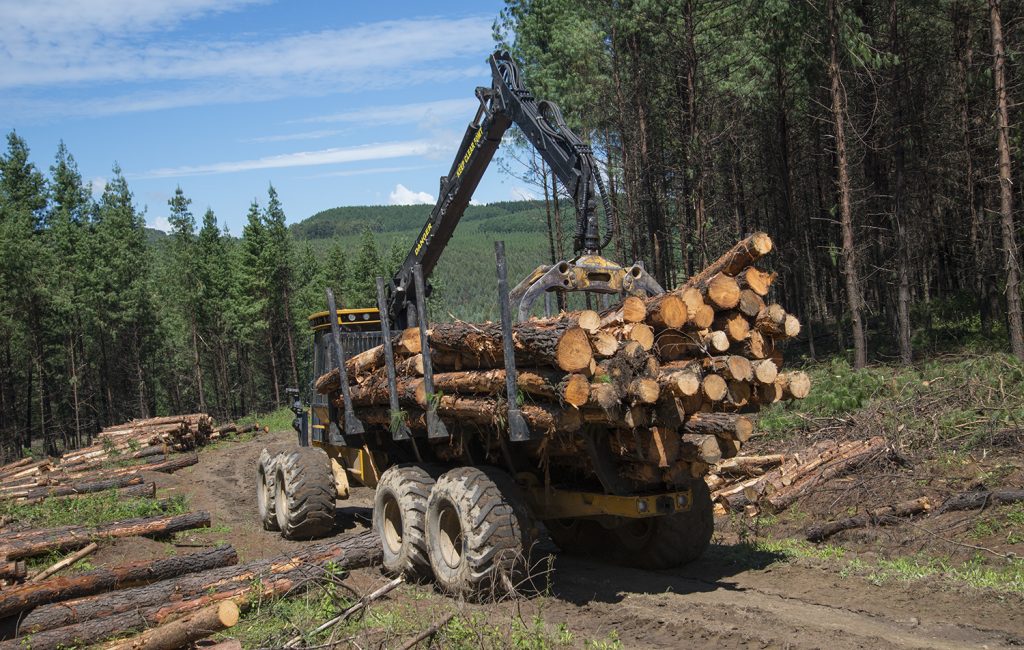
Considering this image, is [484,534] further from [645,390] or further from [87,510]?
[87,510]

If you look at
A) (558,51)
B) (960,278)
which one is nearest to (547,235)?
(558,51)

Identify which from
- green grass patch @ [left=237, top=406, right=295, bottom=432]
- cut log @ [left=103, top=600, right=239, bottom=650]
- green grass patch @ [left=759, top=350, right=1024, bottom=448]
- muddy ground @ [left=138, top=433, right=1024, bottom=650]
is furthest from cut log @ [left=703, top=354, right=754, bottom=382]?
green grass patch @ [left=237, top=406, right=295, bottom=432]

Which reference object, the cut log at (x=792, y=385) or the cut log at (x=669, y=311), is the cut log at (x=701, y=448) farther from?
the cut log at (x=669, y=311)

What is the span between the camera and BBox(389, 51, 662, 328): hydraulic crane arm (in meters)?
8.97

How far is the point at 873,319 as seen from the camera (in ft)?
109

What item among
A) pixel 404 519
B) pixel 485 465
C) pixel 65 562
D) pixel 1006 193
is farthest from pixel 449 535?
pixel 1006 193

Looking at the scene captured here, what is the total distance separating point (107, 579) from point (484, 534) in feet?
12.4

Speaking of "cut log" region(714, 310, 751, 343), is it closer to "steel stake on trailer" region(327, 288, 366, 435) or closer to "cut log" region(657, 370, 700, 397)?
"cut log" region(657, 370, 700, 397)

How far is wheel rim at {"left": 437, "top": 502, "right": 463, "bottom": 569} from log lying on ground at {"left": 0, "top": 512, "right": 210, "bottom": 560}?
15.7ft

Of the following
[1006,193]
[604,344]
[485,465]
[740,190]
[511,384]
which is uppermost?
[740,190]

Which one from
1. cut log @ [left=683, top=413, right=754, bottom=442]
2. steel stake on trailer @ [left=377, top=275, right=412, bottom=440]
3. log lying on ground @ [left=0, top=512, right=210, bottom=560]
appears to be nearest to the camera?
cut log @ [left=683, top=413, right=754, bottom=442]

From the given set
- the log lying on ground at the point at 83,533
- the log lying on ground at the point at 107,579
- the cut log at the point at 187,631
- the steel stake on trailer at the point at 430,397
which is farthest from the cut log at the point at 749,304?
the log lying on ground at the point at 83,533

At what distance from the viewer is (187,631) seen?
6.22m

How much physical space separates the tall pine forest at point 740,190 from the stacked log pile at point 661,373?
66.7 inches
